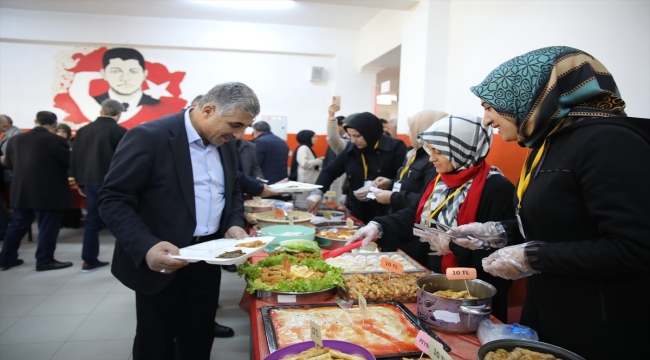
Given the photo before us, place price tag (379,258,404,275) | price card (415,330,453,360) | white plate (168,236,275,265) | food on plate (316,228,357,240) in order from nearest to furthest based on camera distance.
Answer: price card (415,330,453,360) → white plate (168,236,275,265) → price tag (379,258,404,275) → food on plate (316,228,357,240)

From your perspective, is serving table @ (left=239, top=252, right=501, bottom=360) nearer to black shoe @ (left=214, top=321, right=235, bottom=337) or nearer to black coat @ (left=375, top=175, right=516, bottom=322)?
black coat @ (left=375, top=175, right=516, bottom=322)

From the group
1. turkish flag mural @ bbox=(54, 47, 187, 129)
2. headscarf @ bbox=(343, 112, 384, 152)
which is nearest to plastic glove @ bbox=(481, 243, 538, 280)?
headscarf @ bbox=(343, 112, 384, 152)

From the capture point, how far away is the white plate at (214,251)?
148cm

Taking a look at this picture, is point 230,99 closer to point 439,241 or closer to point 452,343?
point 439,241

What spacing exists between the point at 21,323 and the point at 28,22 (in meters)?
5.81

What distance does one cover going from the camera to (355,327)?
140cm

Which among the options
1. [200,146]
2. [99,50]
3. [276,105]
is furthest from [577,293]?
[99,50]

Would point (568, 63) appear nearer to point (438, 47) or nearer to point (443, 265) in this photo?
point (443, 265)

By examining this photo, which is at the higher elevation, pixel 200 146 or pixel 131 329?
pixel 200 146

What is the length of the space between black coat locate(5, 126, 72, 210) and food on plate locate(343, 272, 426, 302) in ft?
12.9

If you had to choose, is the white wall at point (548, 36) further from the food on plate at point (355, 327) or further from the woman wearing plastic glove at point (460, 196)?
the food on plate at point (355, 327)

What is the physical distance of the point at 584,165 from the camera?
1073mm

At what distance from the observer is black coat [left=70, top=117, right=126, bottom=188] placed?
449cm

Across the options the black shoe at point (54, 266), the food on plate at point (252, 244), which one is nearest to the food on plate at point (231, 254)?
the food on plate at point (252, 244)
